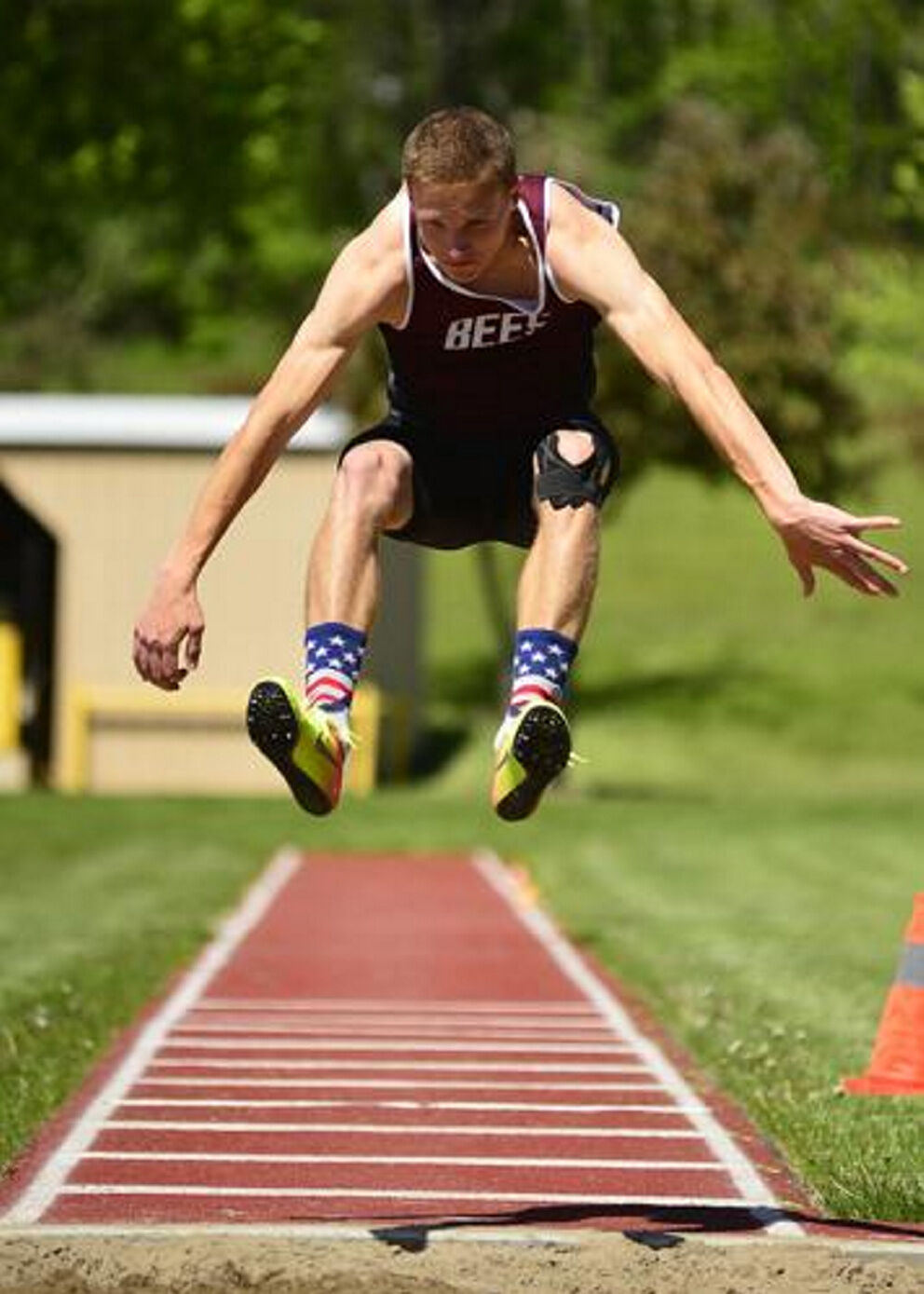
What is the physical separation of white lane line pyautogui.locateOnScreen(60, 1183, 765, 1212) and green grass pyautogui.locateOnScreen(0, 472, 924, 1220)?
416mm

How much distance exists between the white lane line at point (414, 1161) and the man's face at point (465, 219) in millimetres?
3326

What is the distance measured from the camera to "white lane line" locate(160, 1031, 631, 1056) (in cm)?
1375

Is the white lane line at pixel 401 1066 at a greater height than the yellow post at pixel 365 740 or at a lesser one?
greater

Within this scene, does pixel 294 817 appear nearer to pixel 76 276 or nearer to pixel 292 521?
pixel 292 521

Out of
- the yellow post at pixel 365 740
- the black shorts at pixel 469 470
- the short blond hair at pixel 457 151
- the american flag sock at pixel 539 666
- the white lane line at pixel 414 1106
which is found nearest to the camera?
the short blond hair at pixel 457 151

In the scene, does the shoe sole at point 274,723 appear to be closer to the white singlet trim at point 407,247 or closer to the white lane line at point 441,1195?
the white singlet trim at point 407,247

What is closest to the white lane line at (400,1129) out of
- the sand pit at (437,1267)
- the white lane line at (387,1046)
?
the white lane line at (387,1046)

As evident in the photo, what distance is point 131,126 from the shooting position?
45.0 meters

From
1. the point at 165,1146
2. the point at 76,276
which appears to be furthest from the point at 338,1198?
the point at 76,276

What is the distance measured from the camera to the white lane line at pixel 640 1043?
971cm

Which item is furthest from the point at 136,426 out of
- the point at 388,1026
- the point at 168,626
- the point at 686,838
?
the point at 168,626

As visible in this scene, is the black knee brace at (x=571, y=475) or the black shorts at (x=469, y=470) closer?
the black knee brace at (x=571, y=475)

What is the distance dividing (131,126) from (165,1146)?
35.9m

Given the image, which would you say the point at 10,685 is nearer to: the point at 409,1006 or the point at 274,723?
the point at 409,1006
